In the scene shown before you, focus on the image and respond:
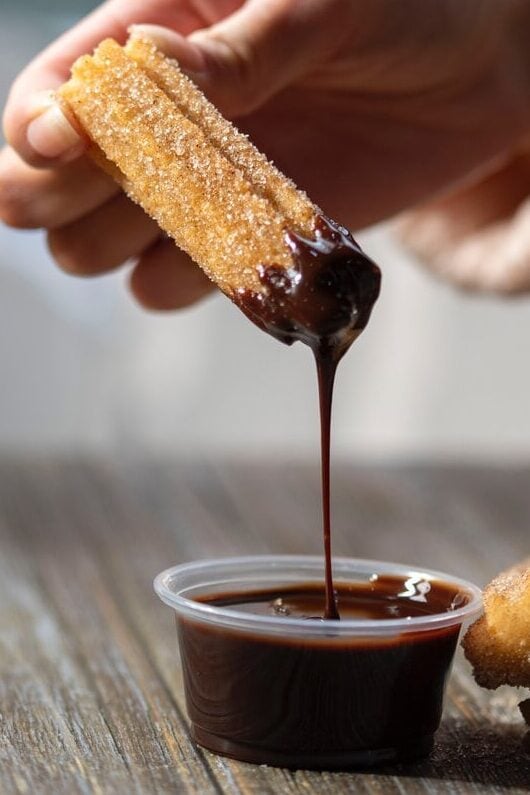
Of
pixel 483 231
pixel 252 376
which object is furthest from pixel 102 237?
pixel 252 376

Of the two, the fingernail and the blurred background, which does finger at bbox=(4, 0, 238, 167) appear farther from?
the blurred background

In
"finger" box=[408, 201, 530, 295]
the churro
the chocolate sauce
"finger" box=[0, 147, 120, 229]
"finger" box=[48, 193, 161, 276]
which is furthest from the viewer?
"finger" box=[408, 201, 530, 295]

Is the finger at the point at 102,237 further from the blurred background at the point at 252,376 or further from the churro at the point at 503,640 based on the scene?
the blurred background at the point at 252,376

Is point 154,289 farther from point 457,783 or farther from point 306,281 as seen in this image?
point 457,783

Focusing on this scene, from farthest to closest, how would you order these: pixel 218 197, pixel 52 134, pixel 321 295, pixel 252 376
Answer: pixel 252 376 < pixel 52 134 < pixel 218 197 < pixel 321 295

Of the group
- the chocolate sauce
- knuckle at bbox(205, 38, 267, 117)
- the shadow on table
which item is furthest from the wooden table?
knuckle at bbox(205, 38, 267, 117)

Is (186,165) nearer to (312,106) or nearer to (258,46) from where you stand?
(258,46)
